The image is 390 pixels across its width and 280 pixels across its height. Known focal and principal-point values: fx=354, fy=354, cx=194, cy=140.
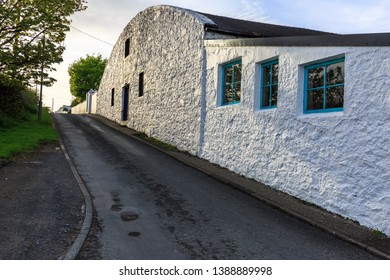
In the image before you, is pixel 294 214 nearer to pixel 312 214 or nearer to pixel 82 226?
pixel 312 214

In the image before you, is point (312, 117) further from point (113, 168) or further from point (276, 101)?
point (113, 168)

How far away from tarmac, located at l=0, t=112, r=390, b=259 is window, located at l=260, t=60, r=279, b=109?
204 cm

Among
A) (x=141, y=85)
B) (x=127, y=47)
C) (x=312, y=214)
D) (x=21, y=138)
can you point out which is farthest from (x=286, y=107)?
(x=127, y=47)

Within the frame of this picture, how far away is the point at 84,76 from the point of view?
175ft

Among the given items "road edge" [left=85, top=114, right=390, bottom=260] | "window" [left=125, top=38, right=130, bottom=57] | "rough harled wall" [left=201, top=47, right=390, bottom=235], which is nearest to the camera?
"road edge" [left=85, top=114, right=390, bottom=260]

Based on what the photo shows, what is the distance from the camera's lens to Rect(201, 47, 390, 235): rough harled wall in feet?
19.7

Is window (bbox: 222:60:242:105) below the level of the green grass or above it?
above

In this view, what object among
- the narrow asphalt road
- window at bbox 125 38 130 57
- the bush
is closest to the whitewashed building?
the narrow asphalt road

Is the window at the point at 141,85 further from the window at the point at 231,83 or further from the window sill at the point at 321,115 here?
the window sill at the point at 321,115

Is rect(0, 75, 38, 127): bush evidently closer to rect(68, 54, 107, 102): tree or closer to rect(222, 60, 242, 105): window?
rect(222, 60, 242, 105): window

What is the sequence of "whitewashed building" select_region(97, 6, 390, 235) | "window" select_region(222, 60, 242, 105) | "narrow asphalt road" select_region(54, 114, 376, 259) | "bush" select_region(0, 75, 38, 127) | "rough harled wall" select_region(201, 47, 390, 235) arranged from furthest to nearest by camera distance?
"bush" select_region(0, 75, 38, 127) < "window" select_region(222, 60, 242, 105) < "whitewashed building" select_region(97, 6, 390, 235) < "rough harled wall" select_region(201, 47, 390, 235) < "narrow asphalt road" select_region(54, 114, 376, 259)

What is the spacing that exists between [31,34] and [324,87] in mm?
13243

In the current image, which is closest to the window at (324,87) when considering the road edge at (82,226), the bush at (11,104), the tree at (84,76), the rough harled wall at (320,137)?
the rough harled wall at (320,137)

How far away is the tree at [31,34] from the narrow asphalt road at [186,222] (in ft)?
23.1
